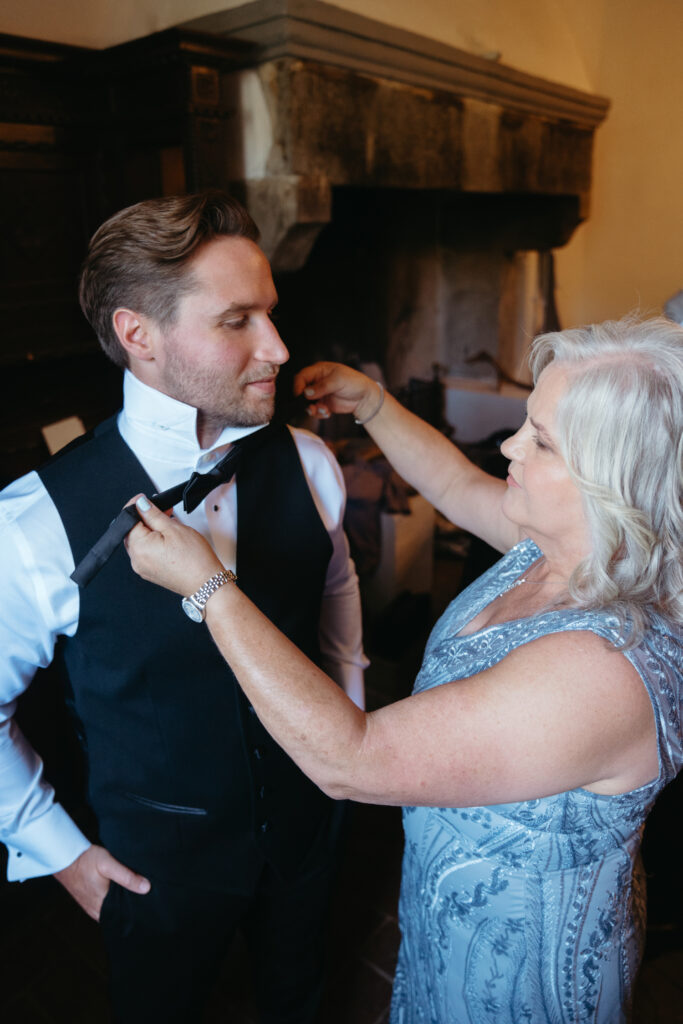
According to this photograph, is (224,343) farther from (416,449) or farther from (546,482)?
(546,482)

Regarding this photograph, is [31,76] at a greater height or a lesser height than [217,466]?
greater

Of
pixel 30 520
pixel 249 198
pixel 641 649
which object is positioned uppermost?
pixel 249 198

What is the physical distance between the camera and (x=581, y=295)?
208 inches

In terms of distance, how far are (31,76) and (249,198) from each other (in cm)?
74

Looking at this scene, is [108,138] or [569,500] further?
[108,138]

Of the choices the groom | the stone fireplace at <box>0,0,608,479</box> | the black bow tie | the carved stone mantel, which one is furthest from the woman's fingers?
the carved stone mantel

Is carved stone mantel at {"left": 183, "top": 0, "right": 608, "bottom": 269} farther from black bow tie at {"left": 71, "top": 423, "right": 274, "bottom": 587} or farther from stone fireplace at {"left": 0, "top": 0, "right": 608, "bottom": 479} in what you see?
black bow tie at {"left": 71, "top": 423, "right": 274, "bottom": 587}

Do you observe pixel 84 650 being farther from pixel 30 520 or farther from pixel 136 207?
pixel 136 207

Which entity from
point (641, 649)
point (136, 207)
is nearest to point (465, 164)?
point (136, 207)

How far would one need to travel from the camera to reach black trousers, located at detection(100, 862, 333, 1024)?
1371mm

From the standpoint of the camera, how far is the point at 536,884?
1069 millimetres

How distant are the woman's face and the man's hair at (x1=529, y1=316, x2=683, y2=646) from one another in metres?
0.03

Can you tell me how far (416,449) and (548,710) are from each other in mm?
755

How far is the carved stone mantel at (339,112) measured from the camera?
2377mm
